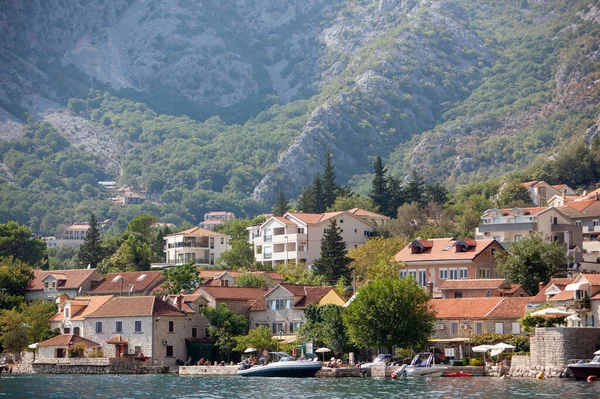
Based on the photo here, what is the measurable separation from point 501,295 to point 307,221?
49500 millimetres

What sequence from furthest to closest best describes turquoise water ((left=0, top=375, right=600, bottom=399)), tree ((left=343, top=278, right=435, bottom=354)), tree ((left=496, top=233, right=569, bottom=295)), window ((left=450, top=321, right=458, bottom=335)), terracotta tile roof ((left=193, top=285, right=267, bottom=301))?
terracotta tile roof ((left=193, top=285, right=267, bottom=301)) < tree ((left=496, top=233, right=569, bottom=295)) < window ((left=450, top=321, right=458, bottom=335)) < tree ((left=343, top=278, right=435, bottom=354)) < turquoise water ((left=0, top=375, right=600, bottom=399))

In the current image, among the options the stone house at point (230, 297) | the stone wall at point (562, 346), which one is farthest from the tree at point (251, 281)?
the stone wall at point (562, 346)

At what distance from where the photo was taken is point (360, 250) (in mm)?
131875

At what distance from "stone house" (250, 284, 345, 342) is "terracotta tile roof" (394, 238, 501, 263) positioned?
38.6 feet

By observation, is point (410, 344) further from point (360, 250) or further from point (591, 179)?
point (591, 179)

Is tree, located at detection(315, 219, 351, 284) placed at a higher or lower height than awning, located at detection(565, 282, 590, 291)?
higher

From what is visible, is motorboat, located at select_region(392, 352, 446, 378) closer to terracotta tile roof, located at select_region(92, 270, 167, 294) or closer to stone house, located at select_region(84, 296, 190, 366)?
stone house, located at select_region(84, 296, 190, 366)

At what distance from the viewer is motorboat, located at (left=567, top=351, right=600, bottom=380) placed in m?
77.4

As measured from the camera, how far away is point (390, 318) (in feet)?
299

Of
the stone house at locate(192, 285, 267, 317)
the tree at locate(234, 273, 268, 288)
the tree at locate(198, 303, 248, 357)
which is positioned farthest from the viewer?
the tree at locate(234, 273, 268, 288)

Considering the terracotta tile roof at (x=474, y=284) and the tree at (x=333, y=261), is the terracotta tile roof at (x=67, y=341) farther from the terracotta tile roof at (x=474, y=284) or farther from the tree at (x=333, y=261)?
the terracotta tile roof at (x=474, y=284)

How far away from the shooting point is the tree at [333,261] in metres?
126

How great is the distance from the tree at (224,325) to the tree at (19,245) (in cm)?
5745

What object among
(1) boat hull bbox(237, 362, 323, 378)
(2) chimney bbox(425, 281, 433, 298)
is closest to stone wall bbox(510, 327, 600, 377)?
(1) boat hull bbox(237, 362, 323, 378)
